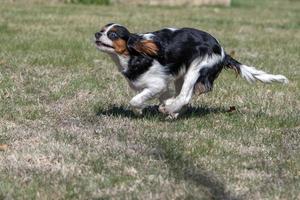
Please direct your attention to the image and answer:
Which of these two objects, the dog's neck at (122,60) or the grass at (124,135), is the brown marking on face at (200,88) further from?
the dog's neck at (122,60)

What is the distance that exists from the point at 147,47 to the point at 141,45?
0.08 m

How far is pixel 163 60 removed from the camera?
6.52 meters

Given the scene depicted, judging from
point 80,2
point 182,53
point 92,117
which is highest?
point 182,53

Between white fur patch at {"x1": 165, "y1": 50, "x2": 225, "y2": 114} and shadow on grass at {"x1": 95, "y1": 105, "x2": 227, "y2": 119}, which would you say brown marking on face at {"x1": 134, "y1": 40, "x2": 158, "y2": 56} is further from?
shadow on grass at {"x1": 95, "y1": 105, "x2": 227, "y2": 119}

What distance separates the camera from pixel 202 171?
16.7 feet

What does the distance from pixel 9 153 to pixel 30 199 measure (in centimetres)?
103

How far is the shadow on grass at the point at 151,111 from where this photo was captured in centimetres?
691

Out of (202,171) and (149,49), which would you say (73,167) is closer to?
(202,171)

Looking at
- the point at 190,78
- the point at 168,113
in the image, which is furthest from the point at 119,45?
the point at 168,113

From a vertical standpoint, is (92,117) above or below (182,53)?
below

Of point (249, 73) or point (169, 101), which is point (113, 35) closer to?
point (169, 101)

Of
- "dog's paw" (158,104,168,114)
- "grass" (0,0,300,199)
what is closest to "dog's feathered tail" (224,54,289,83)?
"grass" (0,0,300,199)

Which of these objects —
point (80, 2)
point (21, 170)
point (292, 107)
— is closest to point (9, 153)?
point (21, 170)

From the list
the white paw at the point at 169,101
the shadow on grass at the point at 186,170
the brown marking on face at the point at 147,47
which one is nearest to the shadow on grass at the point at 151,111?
the white paw at the point at 169,101
